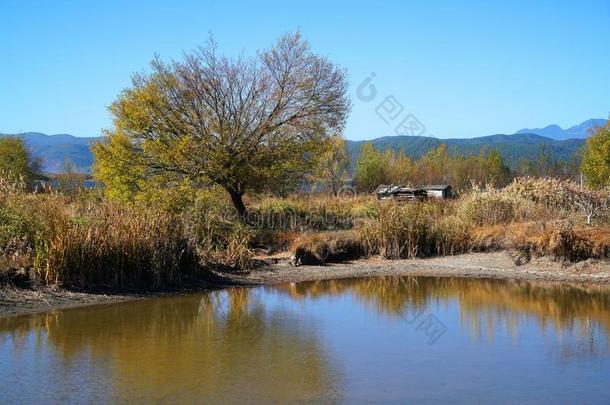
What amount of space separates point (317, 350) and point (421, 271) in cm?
798

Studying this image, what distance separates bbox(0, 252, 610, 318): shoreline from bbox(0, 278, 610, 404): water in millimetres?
850

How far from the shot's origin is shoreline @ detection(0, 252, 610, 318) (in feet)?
45.6

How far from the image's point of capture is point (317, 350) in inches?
360

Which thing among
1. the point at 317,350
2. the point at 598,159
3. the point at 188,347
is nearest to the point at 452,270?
the point at 317,350

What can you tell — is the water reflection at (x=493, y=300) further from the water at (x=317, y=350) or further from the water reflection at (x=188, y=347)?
the water reflection at (x=188, y=347)

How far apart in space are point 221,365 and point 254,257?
29.5 feet

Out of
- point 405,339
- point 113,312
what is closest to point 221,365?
point 405,339

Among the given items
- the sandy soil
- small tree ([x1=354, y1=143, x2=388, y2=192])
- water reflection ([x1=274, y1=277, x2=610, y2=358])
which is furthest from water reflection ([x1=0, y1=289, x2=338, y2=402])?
small tree ([x1=354, y1=143, x2=388, y2=192])

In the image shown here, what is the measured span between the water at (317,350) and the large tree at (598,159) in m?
34.0

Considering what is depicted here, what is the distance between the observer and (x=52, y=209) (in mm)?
13117

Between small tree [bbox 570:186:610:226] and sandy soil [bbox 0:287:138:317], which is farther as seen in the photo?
small tree [bbox 570:186:610:226]

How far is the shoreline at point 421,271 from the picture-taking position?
13.9m

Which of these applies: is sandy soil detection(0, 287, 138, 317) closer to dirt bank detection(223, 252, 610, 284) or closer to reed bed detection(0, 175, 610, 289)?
reed bed detection(0, 175, 610, 289)

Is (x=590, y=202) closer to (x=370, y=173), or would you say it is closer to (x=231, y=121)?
(x=231, y=121)
